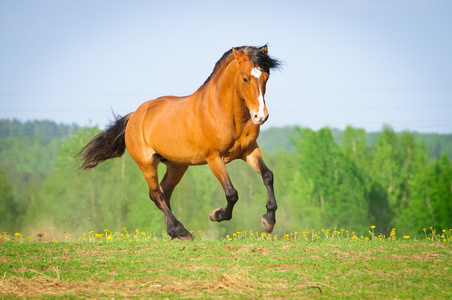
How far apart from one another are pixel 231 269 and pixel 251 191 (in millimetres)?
58764

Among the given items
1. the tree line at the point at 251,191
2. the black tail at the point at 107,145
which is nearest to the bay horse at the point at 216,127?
the black tail at the point at 107,145

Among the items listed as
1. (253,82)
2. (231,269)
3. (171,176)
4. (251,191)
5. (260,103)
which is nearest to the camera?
(231,269)

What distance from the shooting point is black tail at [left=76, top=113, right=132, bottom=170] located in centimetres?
1188

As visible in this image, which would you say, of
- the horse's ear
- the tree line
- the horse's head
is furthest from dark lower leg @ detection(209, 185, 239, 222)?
the tree line

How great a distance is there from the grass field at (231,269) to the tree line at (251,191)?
2848 cm

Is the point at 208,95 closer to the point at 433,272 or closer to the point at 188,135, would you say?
the point at 188,135

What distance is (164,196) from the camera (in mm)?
10945

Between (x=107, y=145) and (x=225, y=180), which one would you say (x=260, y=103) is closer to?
(x=225, y=180)

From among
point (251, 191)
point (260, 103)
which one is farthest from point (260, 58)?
point (251, 191)

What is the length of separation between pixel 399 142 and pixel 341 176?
937 inches

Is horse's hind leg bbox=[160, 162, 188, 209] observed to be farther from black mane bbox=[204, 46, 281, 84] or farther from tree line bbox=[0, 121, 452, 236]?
tree line bbox=[0, 121, 452, 236]

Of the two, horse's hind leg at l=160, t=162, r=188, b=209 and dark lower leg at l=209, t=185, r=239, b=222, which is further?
horse's hind leg at l=160, t=162, r=188, b=209

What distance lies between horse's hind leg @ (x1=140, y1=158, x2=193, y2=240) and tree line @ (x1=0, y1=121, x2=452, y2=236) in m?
25.5

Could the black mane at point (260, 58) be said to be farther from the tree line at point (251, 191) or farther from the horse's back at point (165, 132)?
the tree line at point (251, 191)
